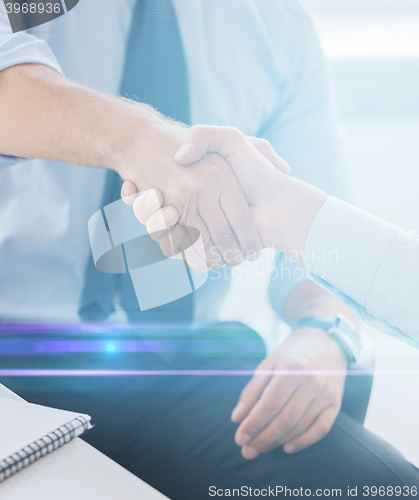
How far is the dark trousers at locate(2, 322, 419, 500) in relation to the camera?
0.43m

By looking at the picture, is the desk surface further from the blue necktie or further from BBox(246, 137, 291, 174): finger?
BBox(246, 137, 291, 174): finger

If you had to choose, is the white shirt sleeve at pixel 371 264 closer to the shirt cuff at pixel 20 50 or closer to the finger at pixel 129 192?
the finger at pixel 129 192

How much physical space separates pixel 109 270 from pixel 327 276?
11.4 inches

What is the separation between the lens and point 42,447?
11.8 inches

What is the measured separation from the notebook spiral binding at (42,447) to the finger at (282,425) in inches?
9.1

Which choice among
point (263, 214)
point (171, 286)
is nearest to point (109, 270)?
point (171, 286)

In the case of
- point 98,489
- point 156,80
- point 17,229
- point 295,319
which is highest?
point 156,80

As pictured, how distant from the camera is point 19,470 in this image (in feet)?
0.95

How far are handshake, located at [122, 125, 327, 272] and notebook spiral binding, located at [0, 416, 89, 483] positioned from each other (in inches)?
7.9

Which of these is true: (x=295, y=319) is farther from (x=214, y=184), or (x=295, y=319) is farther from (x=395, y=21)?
(x=395, y=21)

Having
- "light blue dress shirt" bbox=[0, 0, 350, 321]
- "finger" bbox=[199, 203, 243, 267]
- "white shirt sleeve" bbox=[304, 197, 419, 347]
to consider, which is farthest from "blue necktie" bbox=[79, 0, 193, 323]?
"white shirt sleeve" bbox=[304, 197, 419, 347]

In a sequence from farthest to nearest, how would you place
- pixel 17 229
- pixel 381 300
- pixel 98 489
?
pixel 17 229 → pixel 381 300 → pixel 98 489

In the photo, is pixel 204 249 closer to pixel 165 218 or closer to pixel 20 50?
pixel 165 218

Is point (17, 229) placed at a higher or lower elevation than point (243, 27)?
lower
